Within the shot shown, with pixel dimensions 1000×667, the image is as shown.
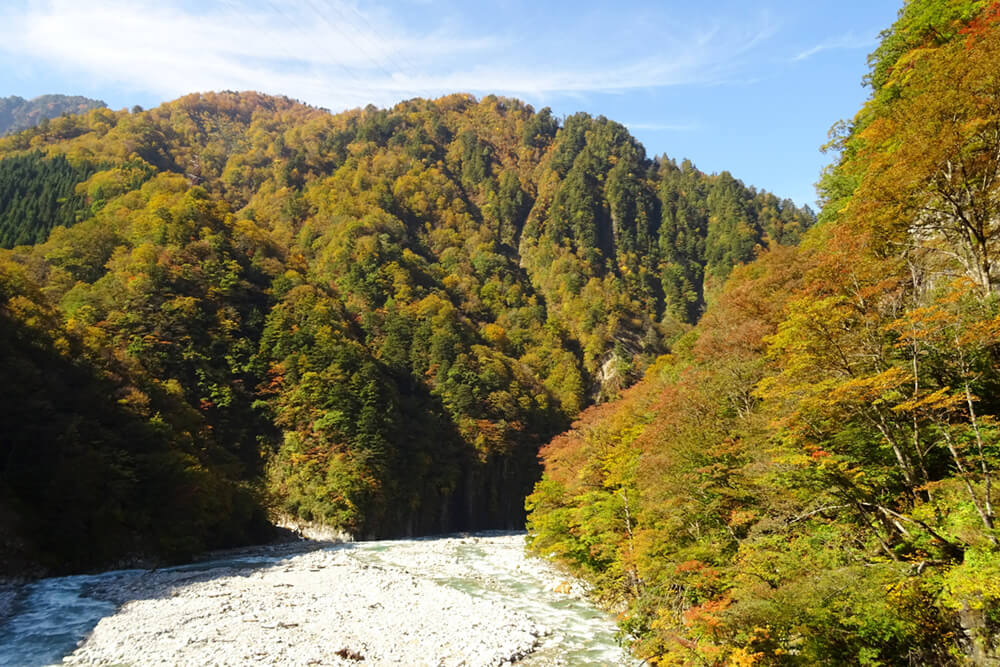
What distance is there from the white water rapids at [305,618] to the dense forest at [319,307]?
7.09 metres

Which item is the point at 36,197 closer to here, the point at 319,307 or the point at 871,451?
the point at 319,307

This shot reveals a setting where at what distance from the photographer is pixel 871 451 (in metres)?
13.3

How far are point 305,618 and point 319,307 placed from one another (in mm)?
52535

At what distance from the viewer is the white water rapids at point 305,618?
17594mm

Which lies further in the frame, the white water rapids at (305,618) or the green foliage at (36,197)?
the green foliage at (36,197)

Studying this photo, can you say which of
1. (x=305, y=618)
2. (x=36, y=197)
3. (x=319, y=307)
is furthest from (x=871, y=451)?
(x=36, y=197)

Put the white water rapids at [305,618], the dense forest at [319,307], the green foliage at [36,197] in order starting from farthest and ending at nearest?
the green foliage at [36,197] → the dense forest at [319,307] → the white water rapids at [305,618]

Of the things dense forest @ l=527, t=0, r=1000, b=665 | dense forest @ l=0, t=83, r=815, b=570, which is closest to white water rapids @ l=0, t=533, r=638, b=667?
dense forest @ l=527, t=0, r=1000, b=665

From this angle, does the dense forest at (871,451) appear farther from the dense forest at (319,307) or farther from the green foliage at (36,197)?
the green foliage at (36,197)

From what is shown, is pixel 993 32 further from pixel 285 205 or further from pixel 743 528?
pixel 285 205

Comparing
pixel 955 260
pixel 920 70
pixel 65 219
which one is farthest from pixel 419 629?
pixel 65 219

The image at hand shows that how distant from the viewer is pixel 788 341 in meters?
15.7

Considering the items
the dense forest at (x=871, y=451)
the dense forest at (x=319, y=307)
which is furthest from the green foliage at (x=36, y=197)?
the dense forest at (x=871, y=451)

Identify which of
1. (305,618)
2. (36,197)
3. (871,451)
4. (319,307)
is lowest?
(305,618)
